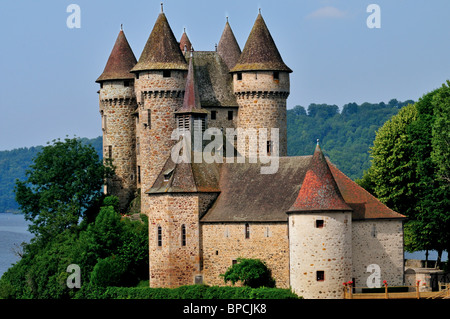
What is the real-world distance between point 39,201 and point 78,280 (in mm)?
12119

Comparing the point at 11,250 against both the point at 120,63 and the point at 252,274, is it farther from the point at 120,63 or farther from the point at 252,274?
the point at 252,274

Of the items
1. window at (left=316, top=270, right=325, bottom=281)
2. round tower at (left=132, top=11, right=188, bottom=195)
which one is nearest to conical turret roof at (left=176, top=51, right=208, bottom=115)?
round tower at (left=132, top=11, right=188, bottom=195)

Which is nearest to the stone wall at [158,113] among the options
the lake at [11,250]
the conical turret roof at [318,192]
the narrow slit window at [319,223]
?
the conical turret roof at [318,192]

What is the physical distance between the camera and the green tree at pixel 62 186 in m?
84.4

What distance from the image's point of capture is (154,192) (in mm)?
70312

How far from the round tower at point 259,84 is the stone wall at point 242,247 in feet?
40.0

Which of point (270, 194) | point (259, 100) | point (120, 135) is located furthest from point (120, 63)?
point (270, 194)

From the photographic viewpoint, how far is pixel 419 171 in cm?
7631

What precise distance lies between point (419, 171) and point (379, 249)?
12.2m

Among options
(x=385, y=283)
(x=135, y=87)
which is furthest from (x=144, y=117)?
(x=385, y=283)
